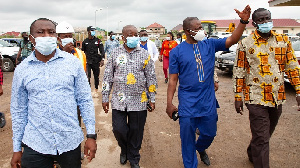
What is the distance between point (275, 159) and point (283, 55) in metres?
1.65

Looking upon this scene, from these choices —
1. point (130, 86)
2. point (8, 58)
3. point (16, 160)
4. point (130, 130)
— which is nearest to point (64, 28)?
point (130, 86)

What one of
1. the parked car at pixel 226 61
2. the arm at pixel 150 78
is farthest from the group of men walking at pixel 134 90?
the parked car at pixel 226 61

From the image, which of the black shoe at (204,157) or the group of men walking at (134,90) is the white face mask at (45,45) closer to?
the group of men walking at (134,90)

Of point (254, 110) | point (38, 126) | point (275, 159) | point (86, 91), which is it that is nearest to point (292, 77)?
point (254, 110)

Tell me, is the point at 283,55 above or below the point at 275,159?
above

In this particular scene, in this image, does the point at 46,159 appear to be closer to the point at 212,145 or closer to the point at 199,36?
the point at 199,36

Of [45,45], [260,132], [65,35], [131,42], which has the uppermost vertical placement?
[65,35]

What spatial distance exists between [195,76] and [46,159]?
6.57 feet

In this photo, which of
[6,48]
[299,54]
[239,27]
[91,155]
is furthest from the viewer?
[6,48]

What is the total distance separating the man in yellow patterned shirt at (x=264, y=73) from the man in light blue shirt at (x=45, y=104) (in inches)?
89.2

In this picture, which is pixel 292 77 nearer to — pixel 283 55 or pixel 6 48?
pixel 283 55

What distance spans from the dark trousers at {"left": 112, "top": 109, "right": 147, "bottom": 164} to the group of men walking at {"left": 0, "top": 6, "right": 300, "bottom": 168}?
14 mm

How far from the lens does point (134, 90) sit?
413 cm

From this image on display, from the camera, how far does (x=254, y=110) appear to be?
3754mm
